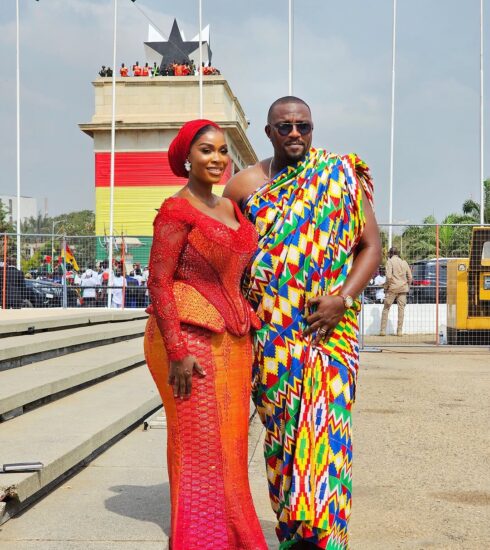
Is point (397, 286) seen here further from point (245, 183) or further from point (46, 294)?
point (245, 183)

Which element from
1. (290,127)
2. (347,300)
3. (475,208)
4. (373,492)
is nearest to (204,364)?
(347,300)

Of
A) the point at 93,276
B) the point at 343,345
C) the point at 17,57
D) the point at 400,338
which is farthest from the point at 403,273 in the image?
the point at 17,57

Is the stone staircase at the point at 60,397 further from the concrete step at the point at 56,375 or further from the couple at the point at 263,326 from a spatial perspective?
the couple at the point at 263,326

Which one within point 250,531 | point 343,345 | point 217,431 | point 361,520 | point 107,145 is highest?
point 107,145

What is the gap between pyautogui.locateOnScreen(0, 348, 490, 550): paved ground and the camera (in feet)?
14.1

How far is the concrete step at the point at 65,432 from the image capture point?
4516 millimetres

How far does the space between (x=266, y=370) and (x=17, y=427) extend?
271 cm

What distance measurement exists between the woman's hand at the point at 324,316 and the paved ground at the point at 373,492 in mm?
1241

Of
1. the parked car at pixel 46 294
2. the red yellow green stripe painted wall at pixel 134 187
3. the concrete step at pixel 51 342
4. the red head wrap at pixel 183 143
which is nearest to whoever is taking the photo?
the red head wrap at pixel 183 143

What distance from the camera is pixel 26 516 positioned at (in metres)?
4.51

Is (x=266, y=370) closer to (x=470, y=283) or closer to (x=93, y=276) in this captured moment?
(x=470, y=283)

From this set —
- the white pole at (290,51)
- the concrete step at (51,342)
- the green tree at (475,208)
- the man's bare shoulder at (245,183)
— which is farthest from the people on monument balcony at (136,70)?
the man's bare shoulder at (245,183)

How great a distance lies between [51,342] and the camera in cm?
830

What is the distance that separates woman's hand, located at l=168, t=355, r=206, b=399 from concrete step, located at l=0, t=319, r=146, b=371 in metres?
3.96
